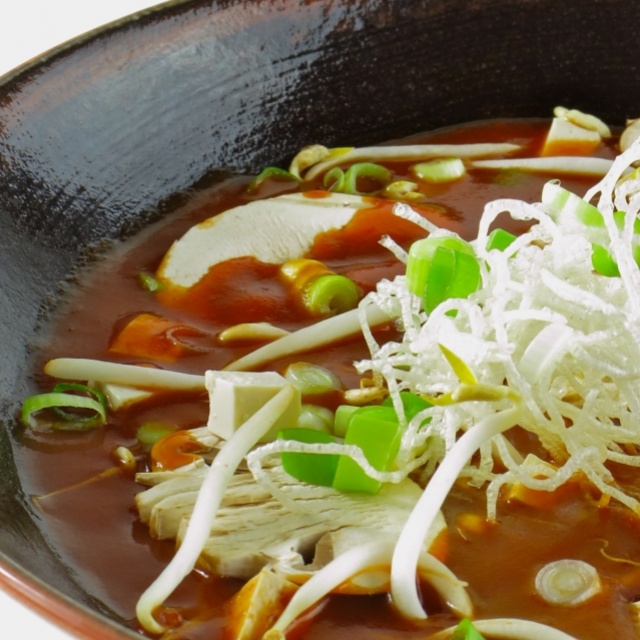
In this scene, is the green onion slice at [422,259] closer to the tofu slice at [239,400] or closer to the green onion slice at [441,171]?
the tofu slice at [239,400]

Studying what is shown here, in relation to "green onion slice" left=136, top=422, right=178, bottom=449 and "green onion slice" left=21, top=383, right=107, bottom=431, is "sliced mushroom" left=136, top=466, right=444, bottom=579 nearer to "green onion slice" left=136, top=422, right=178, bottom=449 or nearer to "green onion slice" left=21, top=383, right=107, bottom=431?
"green onion slice" left=136, top=422, right=178, bottom=449

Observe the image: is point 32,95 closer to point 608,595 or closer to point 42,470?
point 42,470

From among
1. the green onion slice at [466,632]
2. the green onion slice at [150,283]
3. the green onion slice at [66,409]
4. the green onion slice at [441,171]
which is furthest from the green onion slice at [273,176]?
the green onion slice at [466,632]

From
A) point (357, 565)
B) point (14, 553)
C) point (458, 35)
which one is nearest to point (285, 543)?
point (357, 565)

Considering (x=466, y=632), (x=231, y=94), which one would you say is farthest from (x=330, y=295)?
(x=466, y=632)

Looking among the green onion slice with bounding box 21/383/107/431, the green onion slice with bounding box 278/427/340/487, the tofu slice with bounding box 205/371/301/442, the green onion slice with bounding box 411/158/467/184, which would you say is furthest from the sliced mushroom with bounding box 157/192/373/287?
the green onion slice with bounding box 278/427/340/487
